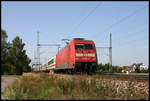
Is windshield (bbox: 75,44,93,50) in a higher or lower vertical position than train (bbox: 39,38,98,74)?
higher

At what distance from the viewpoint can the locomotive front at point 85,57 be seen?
2066 centimetres

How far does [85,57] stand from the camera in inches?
822

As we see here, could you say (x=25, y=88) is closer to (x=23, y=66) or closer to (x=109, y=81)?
(x=109, y=81)

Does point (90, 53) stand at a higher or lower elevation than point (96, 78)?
higher

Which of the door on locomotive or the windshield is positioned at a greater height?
the windshield

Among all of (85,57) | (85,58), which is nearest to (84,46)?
(85,57)

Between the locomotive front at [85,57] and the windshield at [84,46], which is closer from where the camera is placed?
the locomotive front at [85,57]

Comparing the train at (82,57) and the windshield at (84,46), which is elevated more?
the windshield at (84,46)

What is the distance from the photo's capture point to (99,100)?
843 cm

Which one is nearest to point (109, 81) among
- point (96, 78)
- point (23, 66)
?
point (96, 78)

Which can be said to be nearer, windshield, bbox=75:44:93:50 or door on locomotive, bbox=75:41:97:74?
door on locomotive, bbox=75:41:97:74

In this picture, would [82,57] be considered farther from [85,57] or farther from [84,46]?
[84,46]

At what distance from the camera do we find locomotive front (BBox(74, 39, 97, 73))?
20663 mm

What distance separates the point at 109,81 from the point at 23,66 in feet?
122
